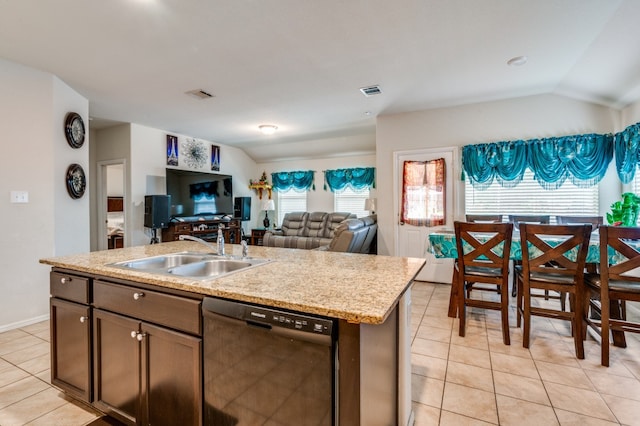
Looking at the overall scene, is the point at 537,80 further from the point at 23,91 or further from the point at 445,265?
the point at 23,91

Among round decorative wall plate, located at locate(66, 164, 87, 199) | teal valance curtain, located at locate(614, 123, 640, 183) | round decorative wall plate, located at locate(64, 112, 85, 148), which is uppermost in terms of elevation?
round decorative wall plate, located at locate(64, 112, 85, 148)

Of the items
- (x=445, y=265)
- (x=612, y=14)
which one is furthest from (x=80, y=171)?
(x=612, y=14)

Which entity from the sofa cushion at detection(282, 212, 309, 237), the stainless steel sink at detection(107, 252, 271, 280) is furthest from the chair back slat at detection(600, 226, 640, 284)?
the sofa cushion at detection(282, 212, 309, 237)

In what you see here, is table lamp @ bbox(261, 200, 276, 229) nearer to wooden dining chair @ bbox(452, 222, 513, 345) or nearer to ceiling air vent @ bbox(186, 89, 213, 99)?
ceiling air vent @ bbox(186, 89, 213, 99)

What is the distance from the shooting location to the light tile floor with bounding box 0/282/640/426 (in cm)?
166

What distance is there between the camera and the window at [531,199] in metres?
3.79

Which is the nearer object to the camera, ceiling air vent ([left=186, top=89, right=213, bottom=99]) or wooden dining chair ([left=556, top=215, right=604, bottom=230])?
wooden dining chair ([left=556, top=215, right=604, bottom=230])

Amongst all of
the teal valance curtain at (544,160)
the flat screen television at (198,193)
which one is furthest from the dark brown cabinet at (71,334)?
the teal valance curtain at (544,160)

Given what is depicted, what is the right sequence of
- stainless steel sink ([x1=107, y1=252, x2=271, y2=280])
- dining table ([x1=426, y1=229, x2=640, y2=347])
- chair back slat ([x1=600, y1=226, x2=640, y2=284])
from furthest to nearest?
dining table ([x1=426, y1=229, x2=640, y2=347]) → chair back slat ([x1=600, y1=226, x2=640, y2=284]) → stainless steel sink ([x1=107, y1=252, x2=271, y2=280])

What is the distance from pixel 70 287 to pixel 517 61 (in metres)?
4.13

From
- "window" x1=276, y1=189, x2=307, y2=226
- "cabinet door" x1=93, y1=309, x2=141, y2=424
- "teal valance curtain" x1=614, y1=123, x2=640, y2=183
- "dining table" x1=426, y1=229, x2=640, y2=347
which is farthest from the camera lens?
"window" x1=276, y1=189, x2=307, y2=226

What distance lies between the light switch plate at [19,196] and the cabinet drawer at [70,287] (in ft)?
5.74

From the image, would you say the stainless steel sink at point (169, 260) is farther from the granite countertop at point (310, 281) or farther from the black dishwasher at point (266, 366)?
the black dishwasher at point (266, 366)

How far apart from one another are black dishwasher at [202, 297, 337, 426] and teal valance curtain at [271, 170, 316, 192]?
19.5 ft
